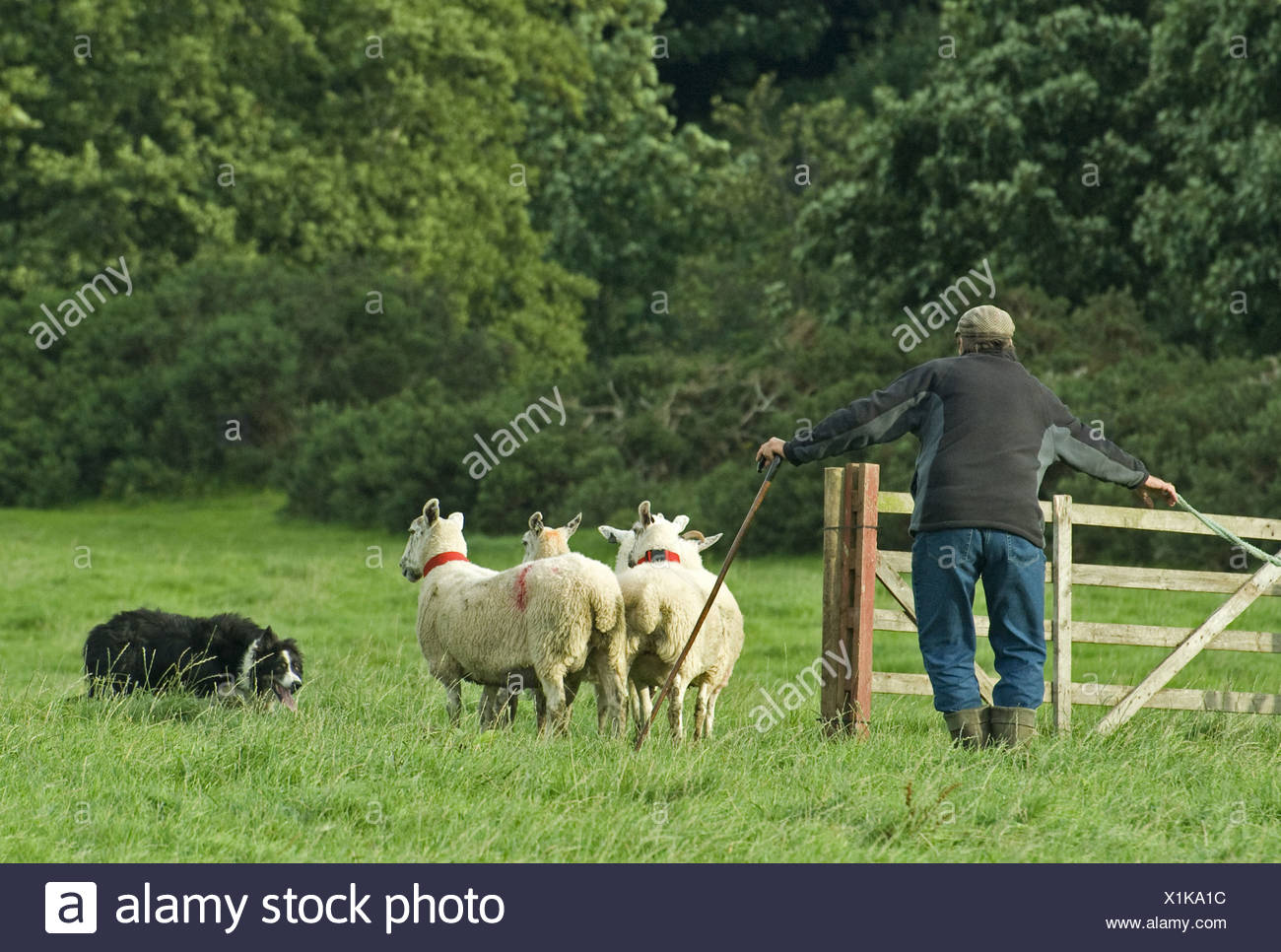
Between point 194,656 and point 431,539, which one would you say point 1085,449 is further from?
point 194,656

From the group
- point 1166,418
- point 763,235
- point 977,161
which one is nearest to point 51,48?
point 763,235

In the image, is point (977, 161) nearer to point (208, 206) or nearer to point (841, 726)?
point (208, 206)

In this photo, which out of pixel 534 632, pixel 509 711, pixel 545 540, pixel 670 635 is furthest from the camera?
pixel 545 540

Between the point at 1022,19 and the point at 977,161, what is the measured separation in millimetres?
2762

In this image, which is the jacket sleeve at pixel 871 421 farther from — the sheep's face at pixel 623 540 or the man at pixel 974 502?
the sheep's face at pixel 623 540

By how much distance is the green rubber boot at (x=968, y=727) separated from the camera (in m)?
8.41

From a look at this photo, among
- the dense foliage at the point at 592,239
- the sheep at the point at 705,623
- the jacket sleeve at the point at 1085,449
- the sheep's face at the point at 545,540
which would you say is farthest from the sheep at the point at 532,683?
the dense foliage at the point at 592,239

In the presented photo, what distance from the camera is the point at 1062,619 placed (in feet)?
32.2

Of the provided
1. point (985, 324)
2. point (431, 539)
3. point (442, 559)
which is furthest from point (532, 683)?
point (985, 324)

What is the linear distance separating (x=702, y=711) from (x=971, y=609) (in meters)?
2.02

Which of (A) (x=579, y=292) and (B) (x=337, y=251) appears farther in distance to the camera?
(A) (x=579, y=292)

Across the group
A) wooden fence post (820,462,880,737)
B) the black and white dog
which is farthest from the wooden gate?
the black and white dog

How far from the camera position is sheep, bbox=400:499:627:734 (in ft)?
29.6

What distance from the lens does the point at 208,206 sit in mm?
35250
